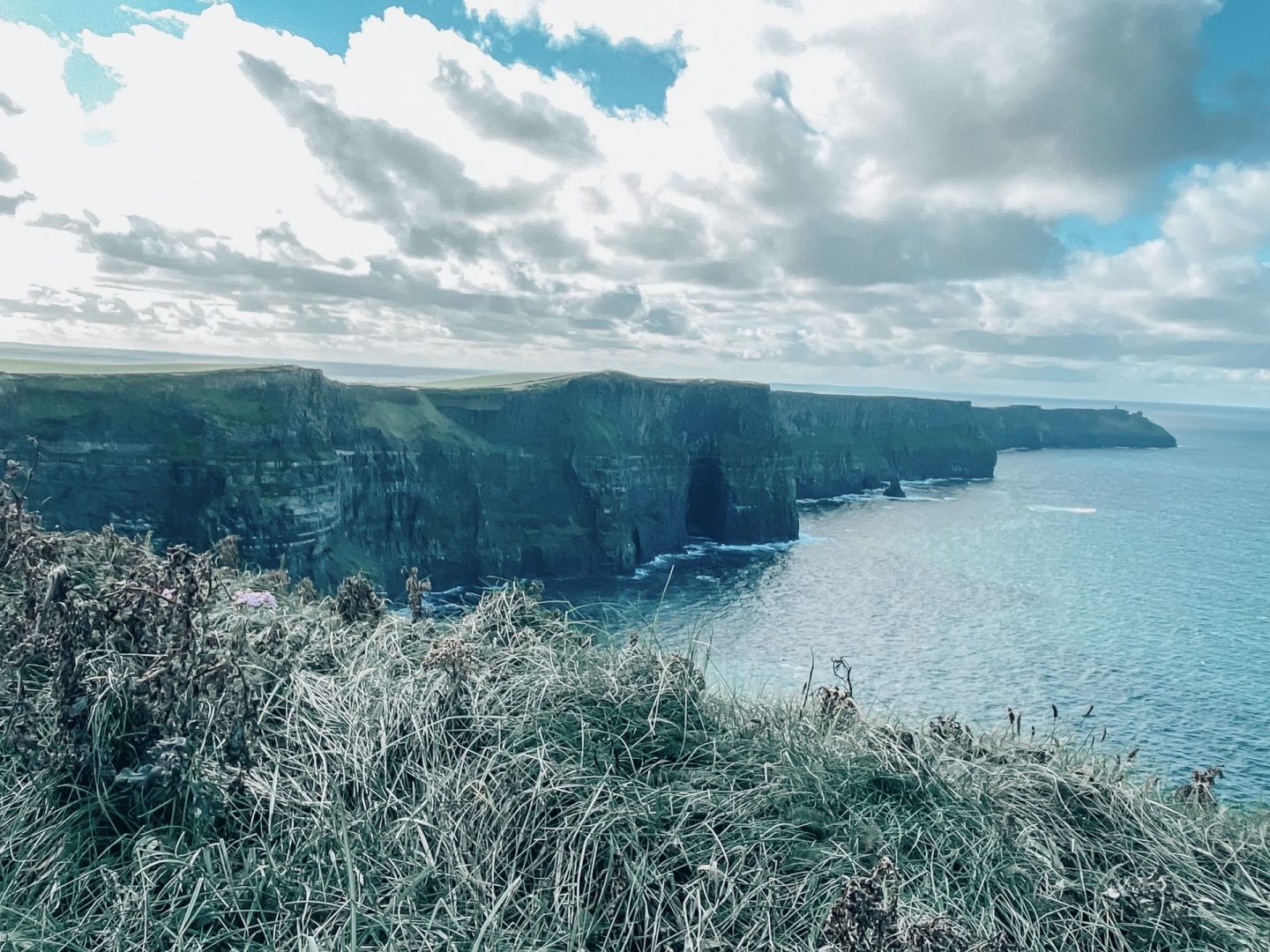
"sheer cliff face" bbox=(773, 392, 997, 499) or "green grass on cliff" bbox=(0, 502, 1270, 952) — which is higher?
"green grass on cliff" bbox=(0, 502, 1270, 952)

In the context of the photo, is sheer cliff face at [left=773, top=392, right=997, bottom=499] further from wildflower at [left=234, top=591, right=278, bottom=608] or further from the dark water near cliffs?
wildflower at [left=234, top=591, right=278, bottom=608]

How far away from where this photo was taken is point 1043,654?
4625 cm

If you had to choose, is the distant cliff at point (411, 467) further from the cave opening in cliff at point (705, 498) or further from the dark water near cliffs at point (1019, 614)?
the dark water near cliffs at point (1019, 614)

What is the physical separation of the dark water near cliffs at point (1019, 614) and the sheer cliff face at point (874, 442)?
1690 cm

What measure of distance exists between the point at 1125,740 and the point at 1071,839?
33058 mm

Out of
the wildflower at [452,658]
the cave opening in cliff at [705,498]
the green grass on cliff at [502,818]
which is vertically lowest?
the cave opening in cliff at [705,498]

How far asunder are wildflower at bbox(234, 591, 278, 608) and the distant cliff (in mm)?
17478

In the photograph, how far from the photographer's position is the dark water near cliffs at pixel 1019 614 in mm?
36188

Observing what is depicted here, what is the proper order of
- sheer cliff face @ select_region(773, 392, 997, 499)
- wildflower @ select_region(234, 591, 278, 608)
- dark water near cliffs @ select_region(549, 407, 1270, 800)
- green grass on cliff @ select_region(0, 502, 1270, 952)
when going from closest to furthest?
green grass on cliff @ select_region(0, 502, 1270, 952), wildflower @ select_region(234, 591, 278, 608), dark water near cliffs @ select_region(549, 407, 1270, 800), sheer cliff face @ select_region(773, 392, 997, 499)

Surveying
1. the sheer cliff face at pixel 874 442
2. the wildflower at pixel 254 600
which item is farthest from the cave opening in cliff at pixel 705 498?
the wildflower at pixel 254 600

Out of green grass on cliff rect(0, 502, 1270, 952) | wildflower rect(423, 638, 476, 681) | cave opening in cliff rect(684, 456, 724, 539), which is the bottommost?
cave opening in cliff rect(684, 456, 724, 539)

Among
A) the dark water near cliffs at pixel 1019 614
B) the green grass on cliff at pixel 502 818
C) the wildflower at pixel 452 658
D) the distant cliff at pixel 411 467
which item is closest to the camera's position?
the green grass on cliff at pixel 502 818

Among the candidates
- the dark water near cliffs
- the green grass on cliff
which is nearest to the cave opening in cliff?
the dark water near cliffs

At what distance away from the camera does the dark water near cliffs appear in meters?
36.2
